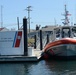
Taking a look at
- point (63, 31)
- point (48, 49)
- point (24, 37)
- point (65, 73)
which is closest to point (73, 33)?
point (63, 31)

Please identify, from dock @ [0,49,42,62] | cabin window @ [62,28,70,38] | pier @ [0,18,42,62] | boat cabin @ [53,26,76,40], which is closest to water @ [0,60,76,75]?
dock @ [0,49,42,62]

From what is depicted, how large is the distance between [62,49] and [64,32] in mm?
3251

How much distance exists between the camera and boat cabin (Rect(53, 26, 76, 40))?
1196 inches

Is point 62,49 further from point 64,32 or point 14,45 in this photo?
point 14,45

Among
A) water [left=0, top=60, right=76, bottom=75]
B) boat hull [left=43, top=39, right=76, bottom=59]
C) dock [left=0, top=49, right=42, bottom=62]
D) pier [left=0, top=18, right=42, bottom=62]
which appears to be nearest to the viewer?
water [left=0, top=60, right=76, bottom=75]

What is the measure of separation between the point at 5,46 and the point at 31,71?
19.8 ft

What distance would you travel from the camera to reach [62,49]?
28.9m

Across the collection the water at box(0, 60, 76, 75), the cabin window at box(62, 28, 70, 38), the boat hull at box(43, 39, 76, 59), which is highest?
the cabin window at box(62, 28, 70, 38)

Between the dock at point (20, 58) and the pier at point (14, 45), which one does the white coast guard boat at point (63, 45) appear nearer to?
the pier at point (14, 45)

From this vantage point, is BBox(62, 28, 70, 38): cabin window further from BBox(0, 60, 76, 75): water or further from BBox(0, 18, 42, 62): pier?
BBox(0, 18, 42, 62): pier

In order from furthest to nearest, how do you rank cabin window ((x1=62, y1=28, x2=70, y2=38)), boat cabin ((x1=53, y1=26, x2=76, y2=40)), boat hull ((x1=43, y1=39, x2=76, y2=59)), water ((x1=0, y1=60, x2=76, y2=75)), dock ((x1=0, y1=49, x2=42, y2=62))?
cabin window ((x1=62, y1=28, x2=70, y2=38)) → boat cabin ((x1=53, y1=26, x2=76, y2=40)) → boat hull ((x1=43, y1=39, x2=76, y2=59)) → dock ((x1=0, y1=49, x2=42, y2=62)) → water ((x1=0, y1=60, x2=76, y2=75))

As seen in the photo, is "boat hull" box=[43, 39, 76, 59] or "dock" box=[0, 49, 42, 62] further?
"boat hull" box=[43, 39, 76, 59]

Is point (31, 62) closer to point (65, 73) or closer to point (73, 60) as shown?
point (73, 60)

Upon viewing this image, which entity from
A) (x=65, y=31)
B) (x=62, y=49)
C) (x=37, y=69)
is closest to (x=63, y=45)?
(x=62, y=49)
